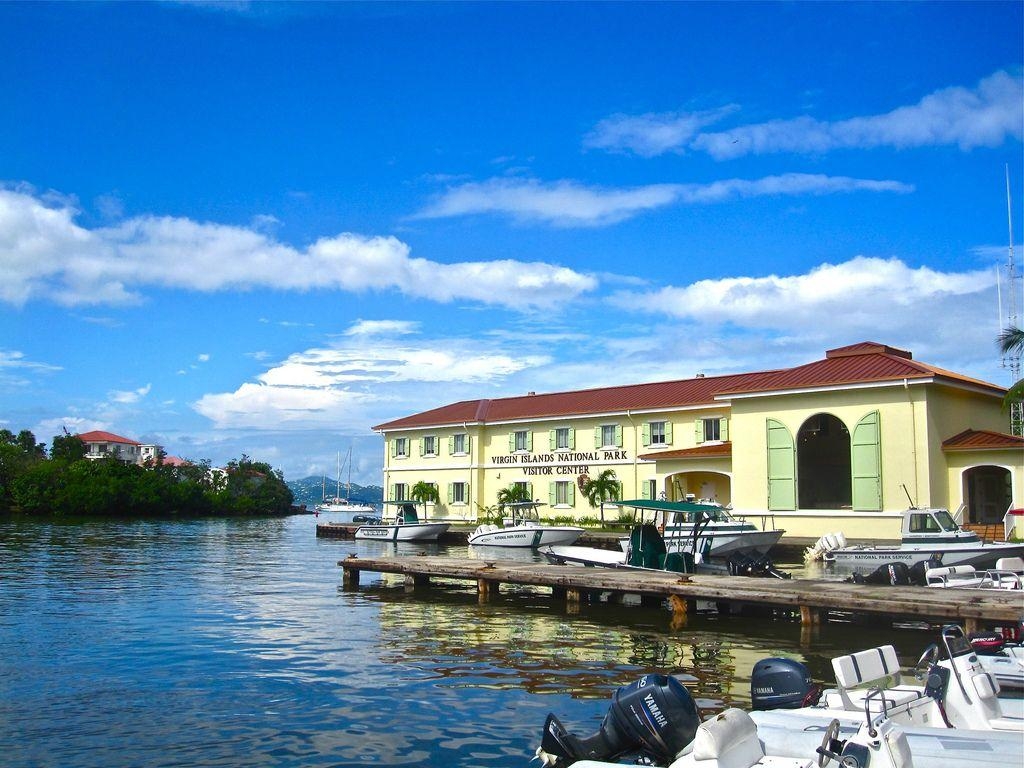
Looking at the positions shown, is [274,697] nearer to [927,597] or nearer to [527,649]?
[527,649]

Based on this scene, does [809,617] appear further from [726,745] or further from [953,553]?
[726,745]

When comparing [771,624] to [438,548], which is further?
[438,548]

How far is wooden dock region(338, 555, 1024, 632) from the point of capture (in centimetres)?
1431

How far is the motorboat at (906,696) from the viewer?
767 cm

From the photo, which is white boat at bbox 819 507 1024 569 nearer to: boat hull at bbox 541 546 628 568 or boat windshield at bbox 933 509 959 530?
boat windshield at bbox 933 509 959 530

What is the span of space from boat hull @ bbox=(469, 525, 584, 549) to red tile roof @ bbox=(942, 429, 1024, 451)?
553 inches

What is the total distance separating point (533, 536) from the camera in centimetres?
3722

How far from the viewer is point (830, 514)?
32.1m

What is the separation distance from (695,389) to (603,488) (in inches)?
245

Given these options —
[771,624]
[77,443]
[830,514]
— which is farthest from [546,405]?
[77,443]

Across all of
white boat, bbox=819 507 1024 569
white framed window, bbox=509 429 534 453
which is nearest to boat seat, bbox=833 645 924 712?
white boat, bbox=819 507 1024 569

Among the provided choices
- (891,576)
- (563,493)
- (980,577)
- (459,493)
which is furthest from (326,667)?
(459,493)

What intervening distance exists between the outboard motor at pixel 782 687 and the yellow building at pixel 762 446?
2328 cm

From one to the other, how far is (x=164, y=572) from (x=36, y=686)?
52.8ft
